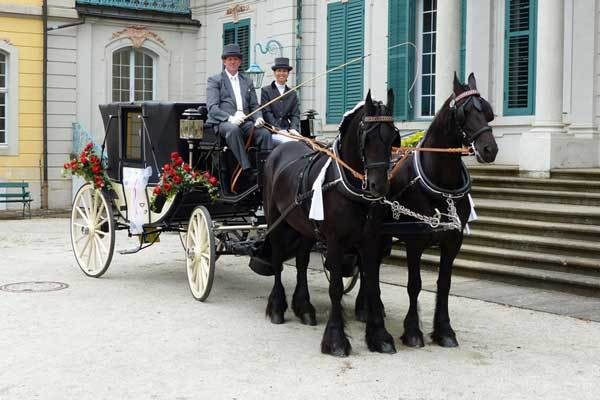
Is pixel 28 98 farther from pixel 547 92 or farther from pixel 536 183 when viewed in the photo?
pixel 536 183

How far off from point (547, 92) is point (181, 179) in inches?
217

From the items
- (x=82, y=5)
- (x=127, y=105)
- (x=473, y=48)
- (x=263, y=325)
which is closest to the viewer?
(x=263, y=325)

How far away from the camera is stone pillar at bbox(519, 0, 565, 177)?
446 inches

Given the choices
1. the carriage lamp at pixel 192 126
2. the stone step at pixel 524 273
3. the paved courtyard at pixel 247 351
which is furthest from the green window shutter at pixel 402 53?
the carriage lamp at pixel 192 126

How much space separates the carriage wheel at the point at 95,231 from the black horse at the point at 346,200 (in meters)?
2.89

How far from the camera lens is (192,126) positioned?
859 cm

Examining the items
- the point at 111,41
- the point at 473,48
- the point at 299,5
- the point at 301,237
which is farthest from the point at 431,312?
the point at 111,41

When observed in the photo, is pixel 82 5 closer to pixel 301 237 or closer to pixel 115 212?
pixel 115 212

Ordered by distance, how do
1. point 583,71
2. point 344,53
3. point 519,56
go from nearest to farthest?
point 583,71, point 519,56, point 344,53

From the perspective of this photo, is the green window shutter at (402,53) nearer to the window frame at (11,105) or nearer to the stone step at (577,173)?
the stone step at (577,173)

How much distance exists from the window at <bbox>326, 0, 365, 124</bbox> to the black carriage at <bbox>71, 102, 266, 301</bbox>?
20.4 feet

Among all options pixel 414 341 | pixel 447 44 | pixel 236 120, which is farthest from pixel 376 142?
pixel 447 44

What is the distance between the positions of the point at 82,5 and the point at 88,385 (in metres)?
15.4

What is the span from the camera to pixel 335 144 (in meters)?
6.58
